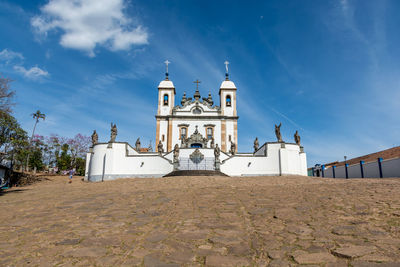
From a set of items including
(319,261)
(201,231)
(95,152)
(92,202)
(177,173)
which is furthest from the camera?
(95,152)

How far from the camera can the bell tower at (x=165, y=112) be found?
35031 mm

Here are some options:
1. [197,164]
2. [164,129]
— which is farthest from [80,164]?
[197,164]

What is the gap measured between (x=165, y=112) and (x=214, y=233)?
3307 centimetres

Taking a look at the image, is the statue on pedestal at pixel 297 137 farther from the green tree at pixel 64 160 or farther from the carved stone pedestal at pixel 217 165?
the green tree at pixel 64 160

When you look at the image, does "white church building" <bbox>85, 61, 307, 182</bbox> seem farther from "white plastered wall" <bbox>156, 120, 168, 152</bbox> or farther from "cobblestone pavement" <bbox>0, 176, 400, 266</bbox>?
"cobblestone pavement" <bbox>0, 176, 400, 266</bbox>

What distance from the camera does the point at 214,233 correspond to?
4.59m

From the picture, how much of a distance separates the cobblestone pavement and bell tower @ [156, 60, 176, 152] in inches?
1085

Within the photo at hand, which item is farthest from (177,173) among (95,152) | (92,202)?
(92,202)

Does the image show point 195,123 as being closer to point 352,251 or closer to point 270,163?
point 270,163

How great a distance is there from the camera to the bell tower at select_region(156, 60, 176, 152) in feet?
115

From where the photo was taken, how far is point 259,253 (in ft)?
11.8

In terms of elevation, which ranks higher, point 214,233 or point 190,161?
point 190,161

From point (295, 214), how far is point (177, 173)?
1723 centimetres

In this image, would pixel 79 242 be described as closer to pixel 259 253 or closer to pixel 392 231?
pixel 259 253
